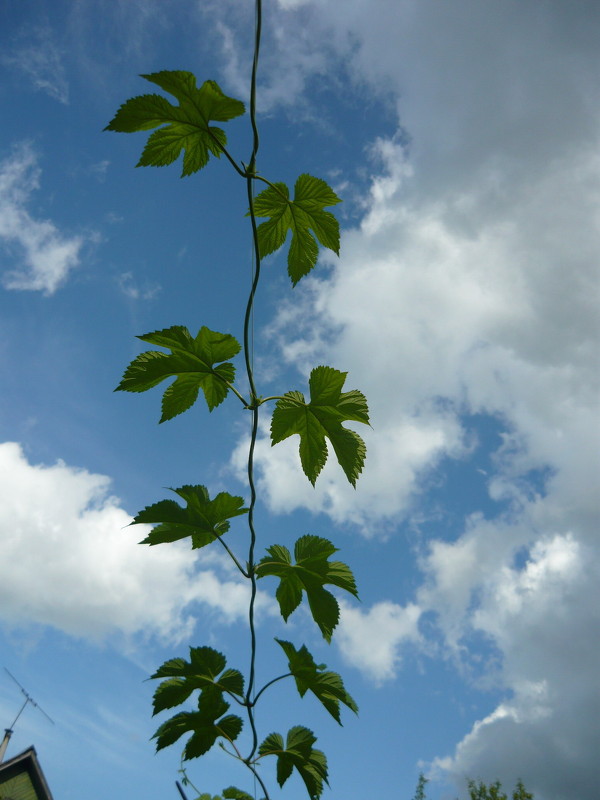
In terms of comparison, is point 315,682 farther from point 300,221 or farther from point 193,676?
point 300,221

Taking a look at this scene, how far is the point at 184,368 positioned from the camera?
116cm

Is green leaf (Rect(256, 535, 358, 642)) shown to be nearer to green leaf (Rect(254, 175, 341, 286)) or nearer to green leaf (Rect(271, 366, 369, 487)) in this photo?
green leaf (Rect(271, 366, 369, 487))

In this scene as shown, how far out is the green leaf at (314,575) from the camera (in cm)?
121

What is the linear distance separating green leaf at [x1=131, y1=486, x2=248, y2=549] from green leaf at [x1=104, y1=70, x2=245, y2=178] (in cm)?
66

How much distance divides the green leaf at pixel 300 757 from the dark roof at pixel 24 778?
3416 cm

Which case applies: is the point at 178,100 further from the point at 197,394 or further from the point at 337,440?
the point at 337,440

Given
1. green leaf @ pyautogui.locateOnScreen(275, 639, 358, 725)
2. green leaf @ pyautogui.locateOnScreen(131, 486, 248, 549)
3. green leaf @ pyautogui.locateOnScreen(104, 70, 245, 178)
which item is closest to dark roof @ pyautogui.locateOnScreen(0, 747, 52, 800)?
green leaf @ pyautogui.locateOnScreen(275, 639, 358, 725)

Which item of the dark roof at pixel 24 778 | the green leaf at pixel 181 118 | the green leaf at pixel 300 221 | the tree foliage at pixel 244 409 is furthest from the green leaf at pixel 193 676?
the dark roof at pixel 24 778

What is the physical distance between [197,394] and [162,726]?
77cm

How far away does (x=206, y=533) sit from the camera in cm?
119

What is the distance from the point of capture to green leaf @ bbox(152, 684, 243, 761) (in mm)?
1256

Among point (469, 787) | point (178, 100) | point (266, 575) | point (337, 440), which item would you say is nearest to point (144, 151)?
point (178, 100)

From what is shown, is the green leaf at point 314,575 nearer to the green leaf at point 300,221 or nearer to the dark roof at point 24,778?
the green leaf at point 300,221

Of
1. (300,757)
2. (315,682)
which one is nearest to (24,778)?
(300,757)
